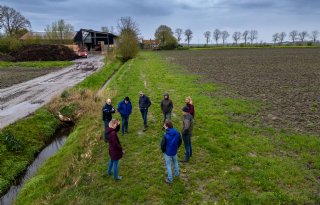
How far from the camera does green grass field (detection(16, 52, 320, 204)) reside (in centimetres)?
949

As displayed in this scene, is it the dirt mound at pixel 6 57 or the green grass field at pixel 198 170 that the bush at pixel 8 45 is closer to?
the dirt mound at pixel 6 57

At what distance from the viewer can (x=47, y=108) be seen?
2228 centimetres

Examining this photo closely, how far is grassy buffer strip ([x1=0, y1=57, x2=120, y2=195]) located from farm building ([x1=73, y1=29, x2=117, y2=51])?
86.5 meters

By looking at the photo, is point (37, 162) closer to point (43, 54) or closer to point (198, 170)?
point (198, 170)

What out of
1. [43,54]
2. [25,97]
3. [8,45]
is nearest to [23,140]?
[25,97]

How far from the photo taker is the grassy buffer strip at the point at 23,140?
13.3 meters

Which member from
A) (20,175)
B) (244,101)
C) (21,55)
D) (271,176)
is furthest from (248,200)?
(21,55)

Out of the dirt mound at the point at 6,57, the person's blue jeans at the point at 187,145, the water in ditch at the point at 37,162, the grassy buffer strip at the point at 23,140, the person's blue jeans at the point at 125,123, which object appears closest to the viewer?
the person's blue jeans at the point at 187,145

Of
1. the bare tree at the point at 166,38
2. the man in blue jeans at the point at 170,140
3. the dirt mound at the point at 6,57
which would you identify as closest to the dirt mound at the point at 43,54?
the dirt mound at the point at 6,57

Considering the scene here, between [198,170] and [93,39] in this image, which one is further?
[93,39]

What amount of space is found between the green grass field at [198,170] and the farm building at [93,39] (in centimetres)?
9331

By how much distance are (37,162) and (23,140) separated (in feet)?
7.67

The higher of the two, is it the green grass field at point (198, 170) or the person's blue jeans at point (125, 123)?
the person's blue jeans at point (125, 123)

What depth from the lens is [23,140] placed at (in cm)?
1645
